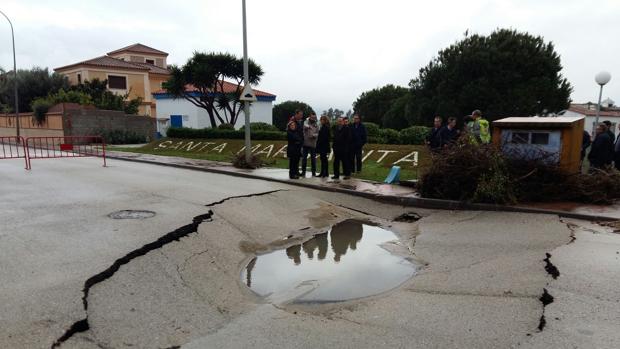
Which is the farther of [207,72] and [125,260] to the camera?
[207,72]

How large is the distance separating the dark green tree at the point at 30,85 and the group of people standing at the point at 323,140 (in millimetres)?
37918

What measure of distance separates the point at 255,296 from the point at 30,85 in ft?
152

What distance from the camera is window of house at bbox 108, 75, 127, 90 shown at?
162 ft

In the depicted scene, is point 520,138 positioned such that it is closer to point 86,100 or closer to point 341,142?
point 341,142

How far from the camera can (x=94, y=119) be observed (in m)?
30.6

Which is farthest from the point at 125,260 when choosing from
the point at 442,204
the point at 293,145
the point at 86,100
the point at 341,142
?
the point at 86,100

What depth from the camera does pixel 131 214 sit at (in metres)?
7.13

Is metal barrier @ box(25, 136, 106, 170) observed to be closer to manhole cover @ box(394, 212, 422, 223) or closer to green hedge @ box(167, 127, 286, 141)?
green hedge @ box(167, 127, 286, 141)

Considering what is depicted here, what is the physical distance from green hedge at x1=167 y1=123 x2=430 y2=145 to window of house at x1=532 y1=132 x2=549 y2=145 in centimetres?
827

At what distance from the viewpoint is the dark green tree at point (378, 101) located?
63.6 metres

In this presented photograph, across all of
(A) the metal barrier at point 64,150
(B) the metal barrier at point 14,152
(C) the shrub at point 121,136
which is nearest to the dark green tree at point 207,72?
(C) the shrub at point 121,136

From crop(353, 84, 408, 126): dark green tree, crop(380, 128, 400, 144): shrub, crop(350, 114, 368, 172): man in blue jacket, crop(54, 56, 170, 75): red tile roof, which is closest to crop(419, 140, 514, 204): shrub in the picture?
crop(350, 114, 368, 172): man in blue jacket

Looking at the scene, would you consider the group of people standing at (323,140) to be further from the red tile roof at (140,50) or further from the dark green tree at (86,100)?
the red tile roof at (140,50)

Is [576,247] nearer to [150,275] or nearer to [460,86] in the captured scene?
[150,275]
